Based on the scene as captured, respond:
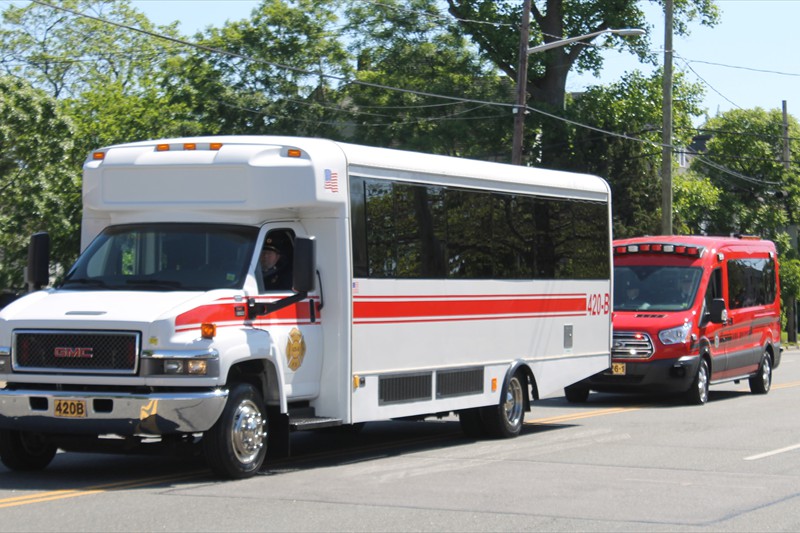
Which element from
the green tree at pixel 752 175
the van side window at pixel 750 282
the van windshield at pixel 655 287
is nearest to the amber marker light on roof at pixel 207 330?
the van windshield at pixel 655 287

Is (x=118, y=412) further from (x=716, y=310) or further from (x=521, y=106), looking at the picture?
(x=521, y=106)

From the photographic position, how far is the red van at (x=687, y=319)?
2011cm

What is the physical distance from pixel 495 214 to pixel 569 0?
31.3m

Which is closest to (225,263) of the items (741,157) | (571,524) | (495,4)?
(571,524)

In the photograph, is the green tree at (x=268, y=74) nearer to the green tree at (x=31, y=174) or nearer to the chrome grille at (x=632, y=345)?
the green tree at (x=31, y=174)

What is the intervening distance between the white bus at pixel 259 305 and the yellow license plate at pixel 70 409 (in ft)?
0.04

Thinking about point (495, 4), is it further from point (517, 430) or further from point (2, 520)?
point (2, 520)

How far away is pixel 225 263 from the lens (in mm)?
11461

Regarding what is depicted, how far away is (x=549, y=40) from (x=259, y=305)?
3486 cm

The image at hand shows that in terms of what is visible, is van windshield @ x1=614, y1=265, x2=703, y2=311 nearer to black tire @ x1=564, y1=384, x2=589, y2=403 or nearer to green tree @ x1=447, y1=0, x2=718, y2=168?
black tire @ x1=564, y1=384, x2=589, y2=403

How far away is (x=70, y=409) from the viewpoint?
10.6 meters

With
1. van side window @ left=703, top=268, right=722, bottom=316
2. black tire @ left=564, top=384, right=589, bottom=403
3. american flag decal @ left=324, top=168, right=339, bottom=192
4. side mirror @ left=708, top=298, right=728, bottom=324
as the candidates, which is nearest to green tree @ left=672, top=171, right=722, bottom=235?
van side window @ left=703, top=268, right=722, bottom=316

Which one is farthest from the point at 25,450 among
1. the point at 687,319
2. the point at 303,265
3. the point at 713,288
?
the point at 713,288

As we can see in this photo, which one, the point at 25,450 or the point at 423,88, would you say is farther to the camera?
the point at 423,88
